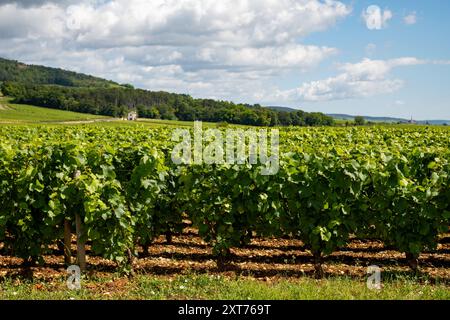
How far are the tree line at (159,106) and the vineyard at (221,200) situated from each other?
73.3 m

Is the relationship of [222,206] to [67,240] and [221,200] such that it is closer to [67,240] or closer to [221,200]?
[221,200]

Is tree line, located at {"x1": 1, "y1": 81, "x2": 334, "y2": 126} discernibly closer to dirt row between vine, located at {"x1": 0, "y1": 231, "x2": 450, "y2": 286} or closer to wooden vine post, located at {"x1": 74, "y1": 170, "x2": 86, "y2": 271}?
dirt row between vine, located at {"x1": 0, "y1": 231, "x2": 450, "y2": 286}

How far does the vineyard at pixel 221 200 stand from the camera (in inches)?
314

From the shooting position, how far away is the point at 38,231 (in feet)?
27.1

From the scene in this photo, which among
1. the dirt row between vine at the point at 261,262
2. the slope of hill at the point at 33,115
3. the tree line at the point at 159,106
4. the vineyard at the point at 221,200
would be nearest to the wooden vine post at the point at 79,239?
the vineyard at the point at 221,200

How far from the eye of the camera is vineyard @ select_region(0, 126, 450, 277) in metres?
7.97

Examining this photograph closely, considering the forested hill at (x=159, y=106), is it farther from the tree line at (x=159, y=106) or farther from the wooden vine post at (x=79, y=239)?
the wooden vine post at (x=79, y=239)

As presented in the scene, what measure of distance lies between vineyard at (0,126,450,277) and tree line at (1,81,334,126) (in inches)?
2885

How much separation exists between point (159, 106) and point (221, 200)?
317ft

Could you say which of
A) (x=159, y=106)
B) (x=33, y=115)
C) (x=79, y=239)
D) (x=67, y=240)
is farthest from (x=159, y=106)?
(x=79, y=239)

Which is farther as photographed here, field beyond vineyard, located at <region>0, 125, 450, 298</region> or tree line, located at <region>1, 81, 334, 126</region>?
tree line, located at <region>1, 81, 334, 126</region>

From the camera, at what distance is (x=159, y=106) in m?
104

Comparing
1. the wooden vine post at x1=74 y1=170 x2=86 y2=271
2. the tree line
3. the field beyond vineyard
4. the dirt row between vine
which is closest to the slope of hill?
the tree line
